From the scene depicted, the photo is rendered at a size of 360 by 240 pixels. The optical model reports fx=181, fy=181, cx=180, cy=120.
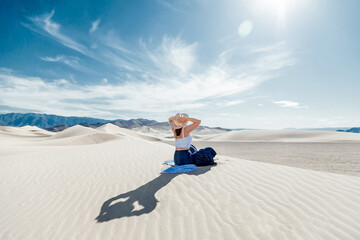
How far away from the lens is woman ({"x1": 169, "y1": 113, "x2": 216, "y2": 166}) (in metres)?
5.66

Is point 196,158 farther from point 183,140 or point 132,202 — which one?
point 132,202

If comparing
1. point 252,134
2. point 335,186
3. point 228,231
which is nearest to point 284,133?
point 252,134

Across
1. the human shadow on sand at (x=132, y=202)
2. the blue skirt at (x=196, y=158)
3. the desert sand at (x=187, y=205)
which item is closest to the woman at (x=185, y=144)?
the blue skirt at (x=196, y=158)

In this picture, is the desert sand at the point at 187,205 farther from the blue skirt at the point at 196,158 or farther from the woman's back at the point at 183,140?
the woman's back at the point at 183,140

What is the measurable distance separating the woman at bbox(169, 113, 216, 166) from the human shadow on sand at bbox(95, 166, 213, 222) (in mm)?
1256

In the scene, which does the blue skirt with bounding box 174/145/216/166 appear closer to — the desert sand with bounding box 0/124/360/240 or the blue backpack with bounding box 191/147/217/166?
the blue backpack with bounding box 191/147/217/166

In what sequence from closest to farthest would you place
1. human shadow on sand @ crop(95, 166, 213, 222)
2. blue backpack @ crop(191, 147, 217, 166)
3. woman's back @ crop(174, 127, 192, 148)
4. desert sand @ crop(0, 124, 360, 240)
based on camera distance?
1. desert sand @ crop(0, 124, 360, 240)
2. human shadow on sand @ crop(95, 166, 213, 222)
3. woman's back @ crop(174, 127, 192, 148)
4. blue backpack @ crop(191, 147, 217, 166)

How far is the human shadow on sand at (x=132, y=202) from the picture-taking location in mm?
3287

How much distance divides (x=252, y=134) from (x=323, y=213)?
109 feet

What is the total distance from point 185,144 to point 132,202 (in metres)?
2.52

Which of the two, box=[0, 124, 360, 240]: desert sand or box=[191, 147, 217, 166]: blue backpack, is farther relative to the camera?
box=[191, 147, 217, 166]: blue backpack

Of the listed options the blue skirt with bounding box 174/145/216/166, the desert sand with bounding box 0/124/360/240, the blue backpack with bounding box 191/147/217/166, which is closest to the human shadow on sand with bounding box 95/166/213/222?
the desert sand with bounding box 0/124/360/240

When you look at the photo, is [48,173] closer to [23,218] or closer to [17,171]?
[17,171]

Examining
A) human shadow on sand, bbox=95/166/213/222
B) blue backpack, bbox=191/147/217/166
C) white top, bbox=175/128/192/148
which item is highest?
white top, bbox=175/128/192/148
